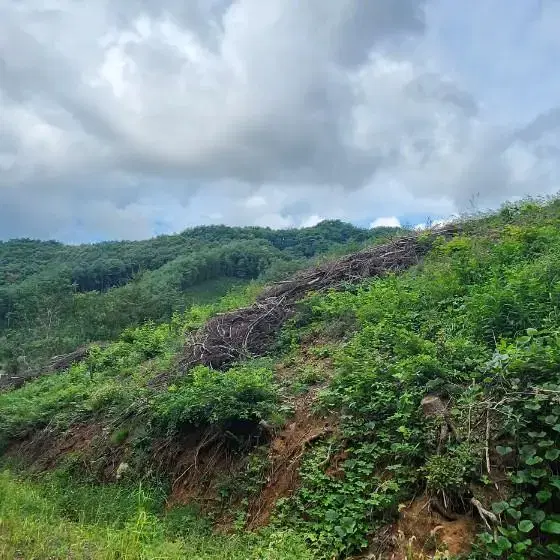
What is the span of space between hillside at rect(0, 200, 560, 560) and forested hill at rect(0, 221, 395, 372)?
17.5 ft

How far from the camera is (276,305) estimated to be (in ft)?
32.1

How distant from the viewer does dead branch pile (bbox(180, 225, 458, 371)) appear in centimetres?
832

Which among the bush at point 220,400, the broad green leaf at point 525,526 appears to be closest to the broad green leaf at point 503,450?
the broad green leaf at point 525,526

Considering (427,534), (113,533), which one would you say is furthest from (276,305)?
(427,534)

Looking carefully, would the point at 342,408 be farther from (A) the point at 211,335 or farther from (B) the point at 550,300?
(A) the point at 211,335

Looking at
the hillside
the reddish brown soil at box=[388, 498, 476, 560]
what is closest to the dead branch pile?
the hillside

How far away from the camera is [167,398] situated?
704 cm

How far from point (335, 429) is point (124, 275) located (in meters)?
53.1

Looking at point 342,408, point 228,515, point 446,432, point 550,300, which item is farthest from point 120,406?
point 550,300

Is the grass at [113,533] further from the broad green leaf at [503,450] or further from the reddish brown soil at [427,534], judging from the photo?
the broad green leaf at [503,450]

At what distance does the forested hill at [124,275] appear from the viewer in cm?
2492

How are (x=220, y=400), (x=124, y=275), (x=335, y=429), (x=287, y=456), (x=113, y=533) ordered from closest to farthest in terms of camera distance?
(x=113, y=533) → (x=335, y=429) → (x=287, y=456) → (x=220, y=400) → (x=124, y=275)

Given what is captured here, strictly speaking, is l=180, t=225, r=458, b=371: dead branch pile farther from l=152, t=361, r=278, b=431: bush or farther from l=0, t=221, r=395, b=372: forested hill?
l=0, t=221, r=395, b=372: forested hill

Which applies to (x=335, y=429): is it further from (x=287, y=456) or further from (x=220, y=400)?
(x=220, y=400)
